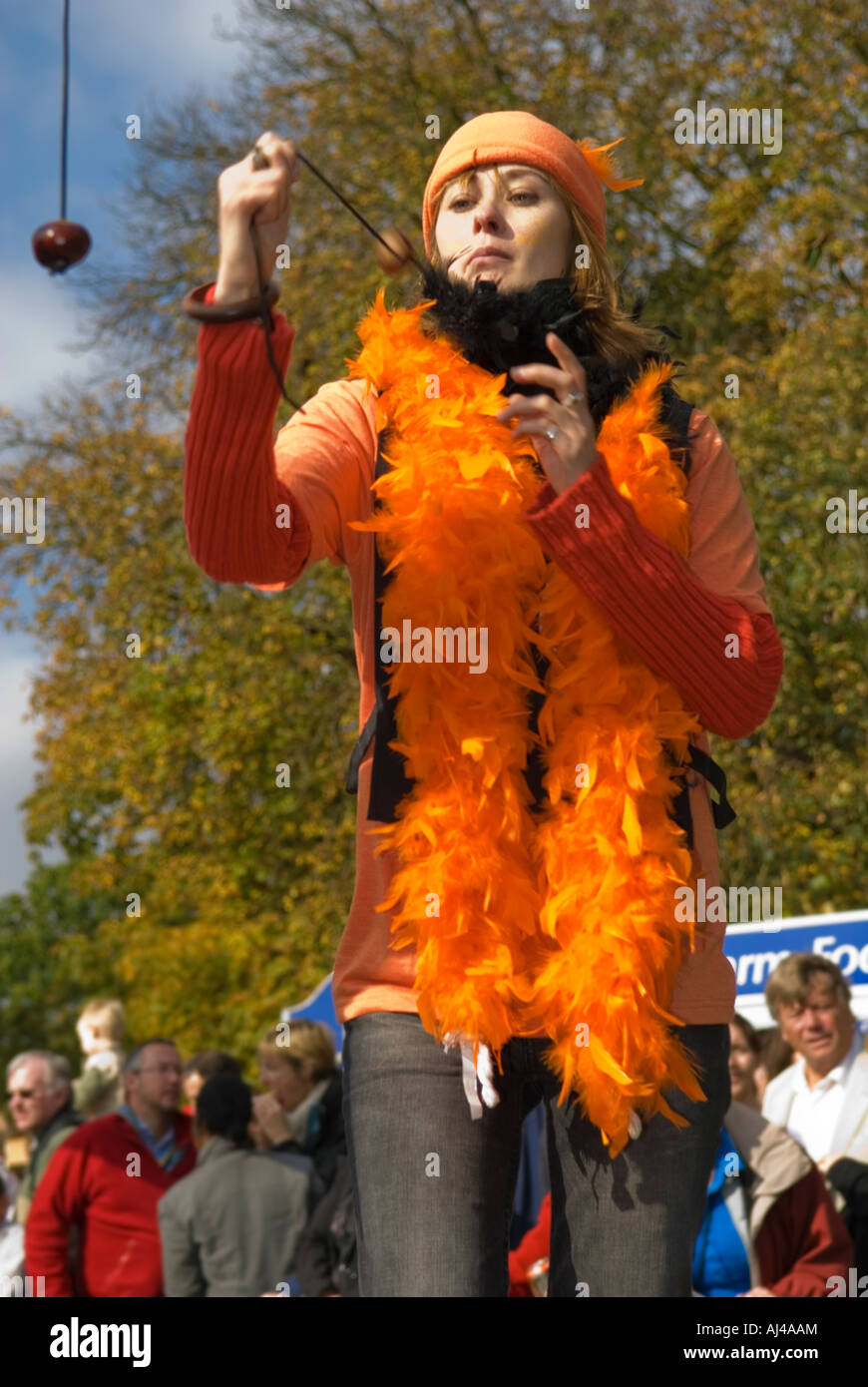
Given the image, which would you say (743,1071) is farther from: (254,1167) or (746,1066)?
(254,1167)

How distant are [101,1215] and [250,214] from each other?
16.3 feet

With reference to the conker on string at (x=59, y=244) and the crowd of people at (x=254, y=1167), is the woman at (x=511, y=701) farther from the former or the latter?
the crowd of people at (x=254, y=1167)

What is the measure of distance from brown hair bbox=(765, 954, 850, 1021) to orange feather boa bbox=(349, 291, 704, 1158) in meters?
3.98

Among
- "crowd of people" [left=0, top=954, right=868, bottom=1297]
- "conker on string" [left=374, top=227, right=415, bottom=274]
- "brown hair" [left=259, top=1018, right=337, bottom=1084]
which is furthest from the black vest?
"brown hair" [left=259, top=1018, right=337, bottom=1084]

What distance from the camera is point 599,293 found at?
2.33 meters

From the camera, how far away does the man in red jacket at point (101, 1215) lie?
6.05 meters

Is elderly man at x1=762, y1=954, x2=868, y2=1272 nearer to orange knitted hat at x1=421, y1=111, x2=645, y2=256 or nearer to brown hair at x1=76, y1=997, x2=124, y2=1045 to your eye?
brown hair at x1=76, y1=997, x2=124, y2=1045

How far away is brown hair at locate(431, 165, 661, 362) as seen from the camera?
231 centimetres

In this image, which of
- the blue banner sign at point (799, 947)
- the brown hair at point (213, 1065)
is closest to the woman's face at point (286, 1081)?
the brown hair at point (213, 1065)

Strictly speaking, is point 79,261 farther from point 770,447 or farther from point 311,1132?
point 770,447

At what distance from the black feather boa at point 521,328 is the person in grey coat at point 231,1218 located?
4249 millimetres

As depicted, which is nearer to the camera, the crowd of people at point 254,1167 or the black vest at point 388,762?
the black vest at point 388,762

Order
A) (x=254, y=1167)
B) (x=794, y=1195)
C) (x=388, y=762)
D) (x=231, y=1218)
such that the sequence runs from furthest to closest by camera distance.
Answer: (x=254, y=1167)
(x=231, y=1218)
(x=794, y=1195)
(x=388, y=762)

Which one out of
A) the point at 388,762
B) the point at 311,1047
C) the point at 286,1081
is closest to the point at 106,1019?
the point at 286,1081
